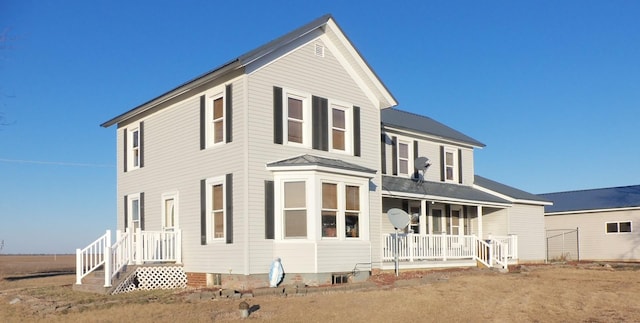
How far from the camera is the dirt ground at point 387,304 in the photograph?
12.6 metres

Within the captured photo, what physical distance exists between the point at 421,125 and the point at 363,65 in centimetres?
753

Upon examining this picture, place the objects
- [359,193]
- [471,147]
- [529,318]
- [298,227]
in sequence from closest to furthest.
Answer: [529,318] → [298,227] → [359,193] → [471,147]

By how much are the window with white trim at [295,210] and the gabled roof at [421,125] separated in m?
6.80

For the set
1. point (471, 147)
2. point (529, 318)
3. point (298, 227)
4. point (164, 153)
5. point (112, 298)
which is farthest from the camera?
point (471, 147)

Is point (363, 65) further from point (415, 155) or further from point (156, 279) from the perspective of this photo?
point (156, 279)

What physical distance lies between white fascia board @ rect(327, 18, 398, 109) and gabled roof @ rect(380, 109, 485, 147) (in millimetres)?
2346

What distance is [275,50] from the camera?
18.5m

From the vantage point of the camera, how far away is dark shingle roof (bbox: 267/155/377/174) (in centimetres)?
1794

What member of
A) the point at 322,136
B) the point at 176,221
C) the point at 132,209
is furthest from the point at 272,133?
the point at 132,209

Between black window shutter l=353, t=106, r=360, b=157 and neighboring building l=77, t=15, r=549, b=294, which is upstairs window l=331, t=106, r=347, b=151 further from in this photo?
black window shutter l=353, t=106, r=360, b=157

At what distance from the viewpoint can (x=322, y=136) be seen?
19.7 m

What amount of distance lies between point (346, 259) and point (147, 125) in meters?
8.91

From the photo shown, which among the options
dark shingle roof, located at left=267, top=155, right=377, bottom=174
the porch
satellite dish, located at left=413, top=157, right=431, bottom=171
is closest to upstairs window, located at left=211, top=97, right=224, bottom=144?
dark shingle roof, located at left=267, top=155, right=377, bottom=174

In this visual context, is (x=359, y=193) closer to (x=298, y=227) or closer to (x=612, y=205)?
(x=298, y=227)
